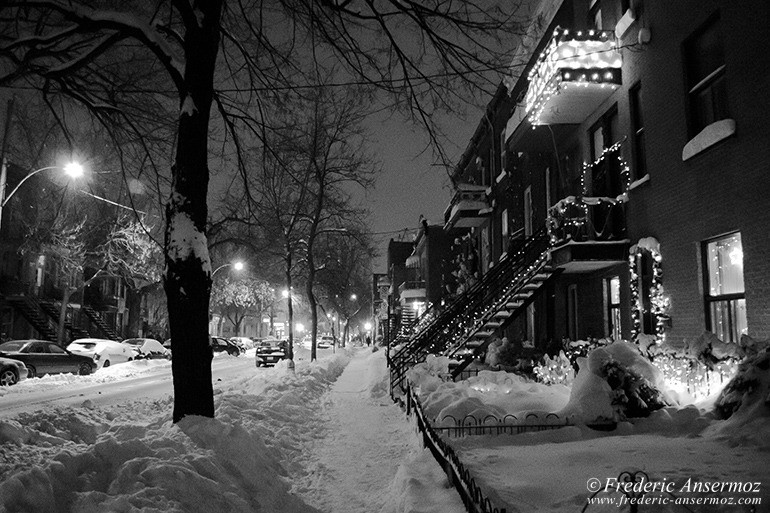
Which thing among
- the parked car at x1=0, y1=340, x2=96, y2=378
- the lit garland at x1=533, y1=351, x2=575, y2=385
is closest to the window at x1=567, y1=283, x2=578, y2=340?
the lit garland at x1=533, y1=351, x2=575, y2=385

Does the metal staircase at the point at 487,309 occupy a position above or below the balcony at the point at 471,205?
below

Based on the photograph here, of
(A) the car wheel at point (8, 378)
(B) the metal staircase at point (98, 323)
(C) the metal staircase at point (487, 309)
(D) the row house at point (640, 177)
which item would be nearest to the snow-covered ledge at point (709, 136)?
(D) the row house at point (640, 177)

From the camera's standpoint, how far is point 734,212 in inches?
330

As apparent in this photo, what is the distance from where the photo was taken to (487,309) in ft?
51.6

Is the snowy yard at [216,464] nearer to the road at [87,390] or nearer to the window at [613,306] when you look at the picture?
the road at [87,390]

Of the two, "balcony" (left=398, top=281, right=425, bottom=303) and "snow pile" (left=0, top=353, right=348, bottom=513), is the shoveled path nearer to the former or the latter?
"snow pile" (left=0, top=353, right=348, bottom=513)

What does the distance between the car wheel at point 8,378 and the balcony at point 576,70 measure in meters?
18.0

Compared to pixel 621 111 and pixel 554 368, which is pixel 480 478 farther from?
pixel 621 111

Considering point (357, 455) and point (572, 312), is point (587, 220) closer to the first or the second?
point (572, 312)

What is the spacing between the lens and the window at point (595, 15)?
14.1 m

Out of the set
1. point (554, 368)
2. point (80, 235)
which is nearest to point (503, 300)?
point (554, 368)

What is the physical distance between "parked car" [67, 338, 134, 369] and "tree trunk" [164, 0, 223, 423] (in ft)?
73.7

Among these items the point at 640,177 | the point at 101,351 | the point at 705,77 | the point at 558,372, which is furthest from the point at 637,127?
the point at 101,351

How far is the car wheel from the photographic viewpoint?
17.7 m
